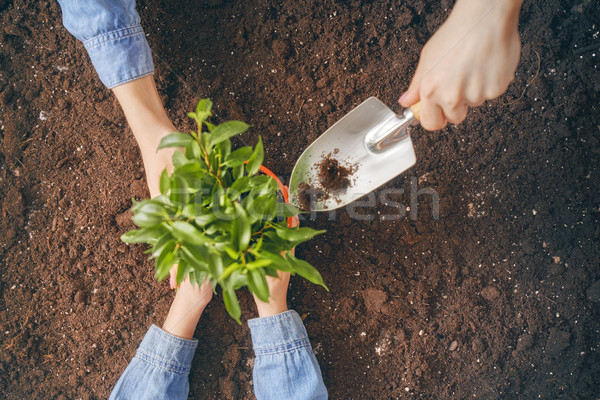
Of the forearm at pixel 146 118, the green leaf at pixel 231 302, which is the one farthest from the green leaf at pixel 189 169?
the forearm at pixel 146 118

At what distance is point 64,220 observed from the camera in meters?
1.35

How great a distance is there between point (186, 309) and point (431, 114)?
36.4 inches

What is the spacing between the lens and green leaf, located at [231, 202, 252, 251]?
668 millimetres

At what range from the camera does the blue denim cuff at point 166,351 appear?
4.02 feet

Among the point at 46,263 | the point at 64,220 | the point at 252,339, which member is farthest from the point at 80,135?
the point at 252,339

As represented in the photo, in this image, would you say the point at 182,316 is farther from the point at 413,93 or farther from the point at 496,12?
the point at 496,12

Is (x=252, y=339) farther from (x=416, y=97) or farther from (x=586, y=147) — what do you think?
(x=586, y=147)

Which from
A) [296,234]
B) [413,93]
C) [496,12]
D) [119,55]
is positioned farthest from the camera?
[119,55]

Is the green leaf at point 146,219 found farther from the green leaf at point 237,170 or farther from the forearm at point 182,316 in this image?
the forearm at point 182,316

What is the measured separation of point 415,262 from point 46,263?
1.26m

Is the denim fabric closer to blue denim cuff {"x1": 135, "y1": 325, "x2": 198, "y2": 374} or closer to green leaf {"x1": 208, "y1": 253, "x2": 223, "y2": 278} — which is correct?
blue denim cuff {"x1": 135, "y1": 325, "x2": 198, "y2": 374}

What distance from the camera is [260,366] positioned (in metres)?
1.23

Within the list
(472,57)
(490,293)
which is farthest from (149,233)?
(490,293)

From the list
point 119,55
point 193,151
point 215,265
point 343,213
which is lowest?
point 215,265
